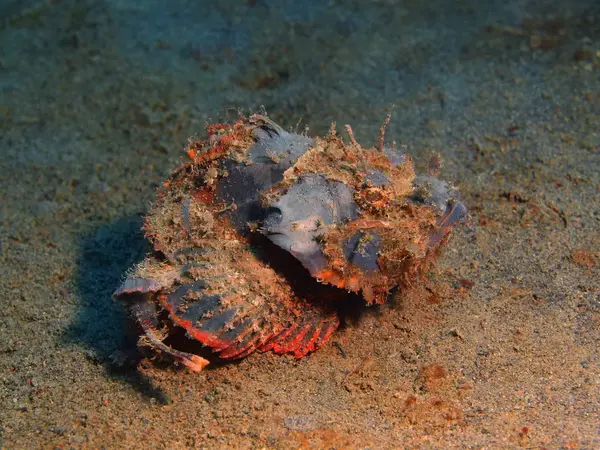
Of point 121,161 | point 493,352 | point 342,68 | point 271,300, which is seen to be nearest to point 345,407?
point 271,300

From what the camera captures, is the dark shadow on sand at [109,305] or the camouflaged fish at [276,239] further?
the dark shadow on sand at [109,305]

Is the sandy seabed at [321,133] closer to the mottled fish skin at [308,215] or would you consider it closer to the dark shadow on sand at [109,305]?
the dark shadow on sand at [109,305]

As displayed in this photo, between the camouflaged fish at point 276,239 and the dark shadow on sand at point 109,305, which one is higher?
the camouflaged fish at point 276,239

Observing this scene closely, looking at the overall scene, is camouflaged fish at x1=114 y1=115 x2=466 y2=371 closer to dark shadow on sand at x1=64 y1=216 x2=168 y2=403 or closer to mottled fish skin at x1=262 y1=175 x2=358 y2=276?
mottled fish skin at x1=262 y1=175 x2=358 y2=276

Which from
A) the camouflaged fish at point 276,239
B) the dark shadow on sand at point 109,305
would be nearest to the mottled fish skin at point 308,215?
the camouflaged fish at point 276,239

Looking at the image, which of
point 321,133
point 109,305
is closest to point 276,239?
point 109,305

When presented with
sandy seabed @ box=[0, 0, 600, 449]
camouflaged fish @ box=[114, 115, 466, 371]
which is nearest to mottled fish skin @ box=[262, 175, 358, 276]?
camouflaged fish @ box=[114, 115, 466, 371]
